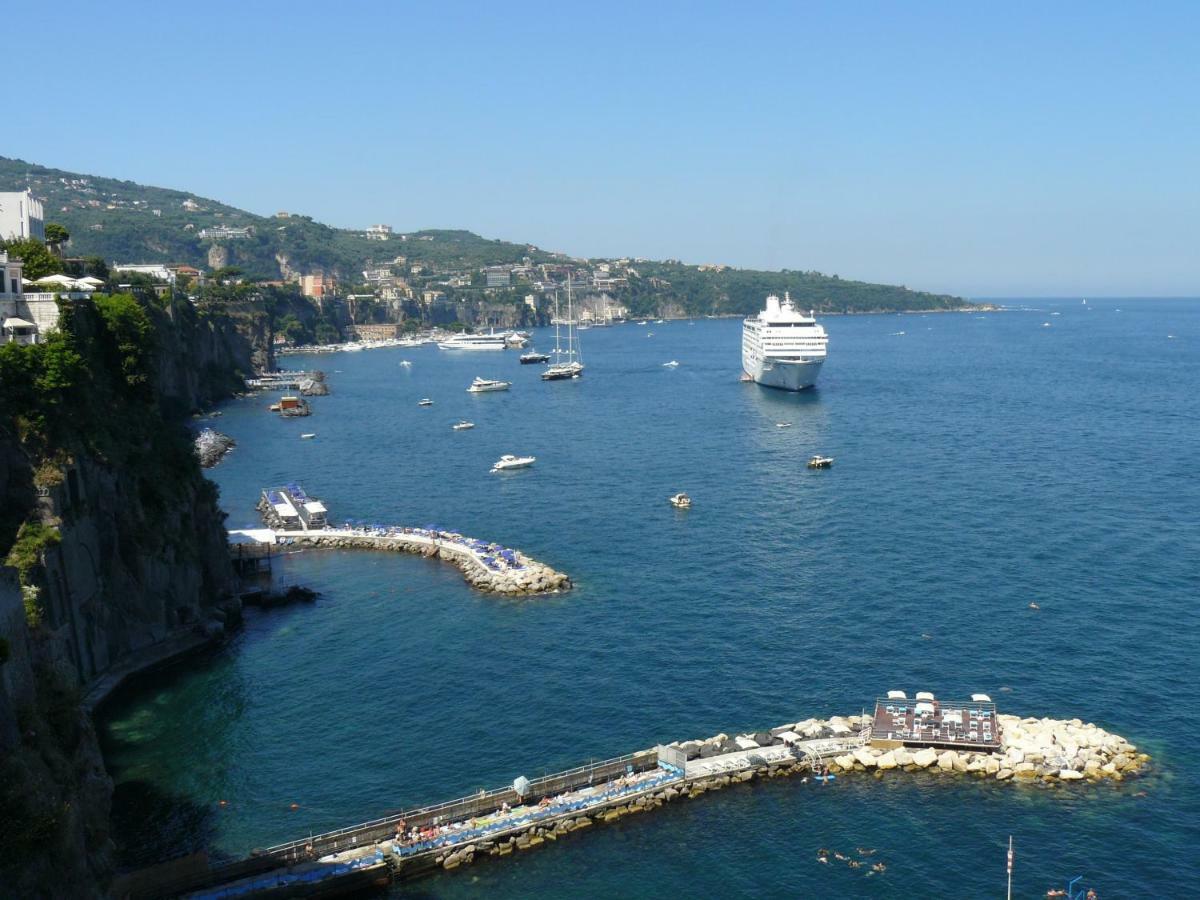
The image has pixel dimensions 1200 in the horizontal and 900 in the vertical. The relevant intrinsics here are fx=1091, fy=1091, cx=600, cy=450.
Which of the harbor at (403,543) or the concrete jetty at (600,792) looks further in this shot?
the harbor at (403,543)

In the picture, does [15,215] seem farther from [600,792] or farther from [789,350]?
[789,350]

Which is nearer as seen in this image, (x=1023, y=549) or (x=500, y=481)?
(x=1023, y=549)

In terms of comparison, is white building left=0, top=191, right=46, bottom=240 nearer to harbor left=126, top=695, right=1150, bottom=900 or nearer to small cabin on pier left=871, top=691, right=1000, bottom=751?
harbor left=126, top=695, right=1150, bottom=900

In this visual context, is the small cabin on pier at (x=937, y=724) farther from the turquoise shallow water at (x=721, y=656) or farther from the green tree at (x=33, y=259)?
the green tree at (x=33, y=259)

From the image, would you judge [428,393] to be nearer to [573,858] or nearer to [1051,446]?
[1051,446]

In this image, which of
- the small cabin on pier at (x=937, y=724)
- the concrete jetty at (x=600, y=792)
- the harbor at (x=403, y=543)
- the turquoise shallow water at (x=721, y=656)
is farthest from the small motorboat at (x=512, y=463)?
the concrete jetty at (x=600, y=792)

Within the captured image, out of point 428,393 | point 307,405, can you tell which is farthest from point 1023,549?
point 428,393
